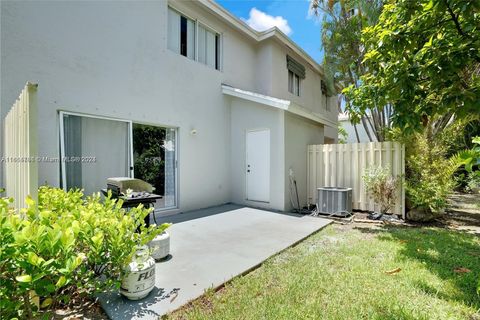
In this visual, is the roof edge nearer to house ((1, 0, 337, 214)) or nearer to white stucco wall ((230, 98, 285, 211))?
house ((1, 0, 337, 214))

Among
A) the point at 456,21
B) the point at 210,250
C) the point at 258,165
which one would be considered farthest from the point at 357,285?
the point at 258,165

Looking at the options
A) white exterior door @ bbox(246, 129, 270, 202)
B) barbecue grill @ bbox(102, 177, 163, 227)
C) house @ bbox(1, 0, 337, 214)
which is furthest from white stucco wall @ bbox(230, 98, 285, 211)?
barbecue grill @ bbox(102, 177, 163, 227)

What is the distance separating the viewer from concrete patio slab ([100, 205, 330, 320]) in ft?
9.34

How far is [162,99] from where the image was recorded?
7.23 metres

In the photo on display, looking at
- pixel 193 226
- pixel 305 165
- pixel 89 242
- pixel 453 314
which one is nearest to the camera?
pixel 89 242

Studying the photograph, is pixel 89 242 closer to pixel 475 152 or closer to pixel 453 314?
pixel 475 152

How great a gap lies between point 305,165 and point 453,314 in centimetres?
630

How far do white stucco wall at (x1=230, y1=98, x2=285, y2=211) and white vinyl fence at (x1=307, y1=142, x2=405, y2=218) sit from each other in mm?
1560

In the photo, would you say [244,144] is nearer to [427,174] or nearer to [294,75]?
[427,174]

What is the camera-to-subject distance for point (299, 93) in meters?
12.6

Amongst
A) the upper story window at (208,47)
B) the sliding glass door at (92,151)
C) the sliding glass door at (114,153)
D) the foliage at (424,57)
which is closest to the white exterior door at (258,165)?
the sliding glass door at (114,153)

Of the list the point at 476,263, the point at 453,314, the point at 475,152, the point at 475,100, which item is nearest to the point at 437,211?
the point at 476,263

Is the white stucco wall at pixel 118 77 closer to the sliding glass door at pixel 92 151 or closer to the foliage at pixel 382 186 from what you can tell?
the sliding glass door at pixel 92 151

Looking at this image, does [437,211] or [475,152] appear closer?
[475,152]
